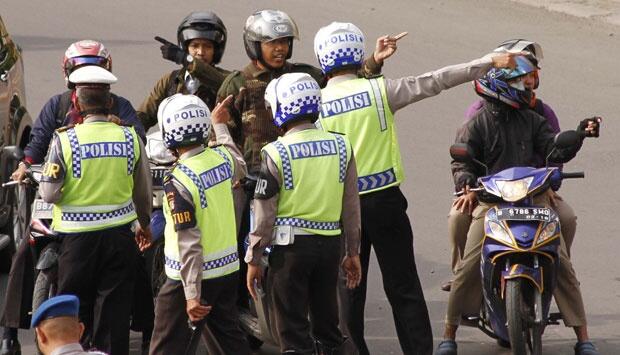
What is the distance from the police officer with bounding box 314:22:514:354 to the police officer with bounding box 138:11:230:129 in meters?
1.06

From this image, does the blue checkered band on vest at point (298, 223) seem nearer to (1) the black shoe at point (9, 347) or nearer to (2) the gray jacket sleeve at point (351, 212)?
(2) the gray jacket sleeve at point (351, 212)

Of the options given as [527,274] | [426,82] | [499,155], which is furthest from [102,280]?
[499,155]

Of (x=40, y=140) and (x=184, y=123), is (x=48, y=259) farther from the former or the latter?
(x=184, y=123)

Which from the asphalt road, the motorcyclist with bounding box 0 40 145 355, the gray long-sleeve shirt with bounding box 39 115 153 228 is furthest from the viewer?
the asphalt road

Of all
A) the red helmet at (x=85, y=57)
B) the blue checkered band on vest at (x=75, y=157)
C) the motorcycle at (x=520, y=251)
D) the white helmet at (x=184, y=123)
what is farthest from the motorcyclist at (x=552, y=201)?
the blue checkered band on vest at (x=75, y=157)

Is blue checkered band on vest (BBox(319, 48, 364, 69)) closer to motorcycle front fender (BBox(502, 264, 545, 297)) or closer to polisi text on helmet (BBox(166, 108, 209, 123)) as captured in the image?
polisi text on helmet (BBox(166, 108, 209, 123))

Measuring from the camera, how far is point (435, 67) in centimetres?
1711

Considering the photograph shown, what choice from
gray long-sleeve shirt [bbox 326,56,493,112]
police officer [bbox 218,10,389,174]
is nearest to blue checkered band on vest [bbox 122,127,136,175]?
police officer [bbox 218,10,389,174]

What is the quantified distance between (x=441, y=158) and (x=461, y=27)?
16.1 ft

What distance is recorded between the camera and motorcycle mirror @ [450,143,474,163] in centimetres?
939

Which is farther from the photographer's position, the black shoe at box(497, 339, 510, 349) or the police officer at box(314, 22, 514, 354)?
the black shoe at box(497, 339, 510, 349)

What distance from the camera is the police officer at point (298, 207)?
8531 mm

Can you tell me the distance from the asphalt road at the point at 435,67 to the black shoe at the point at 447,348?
15.4 inches

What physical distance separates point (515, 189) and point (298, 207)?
1.44m
